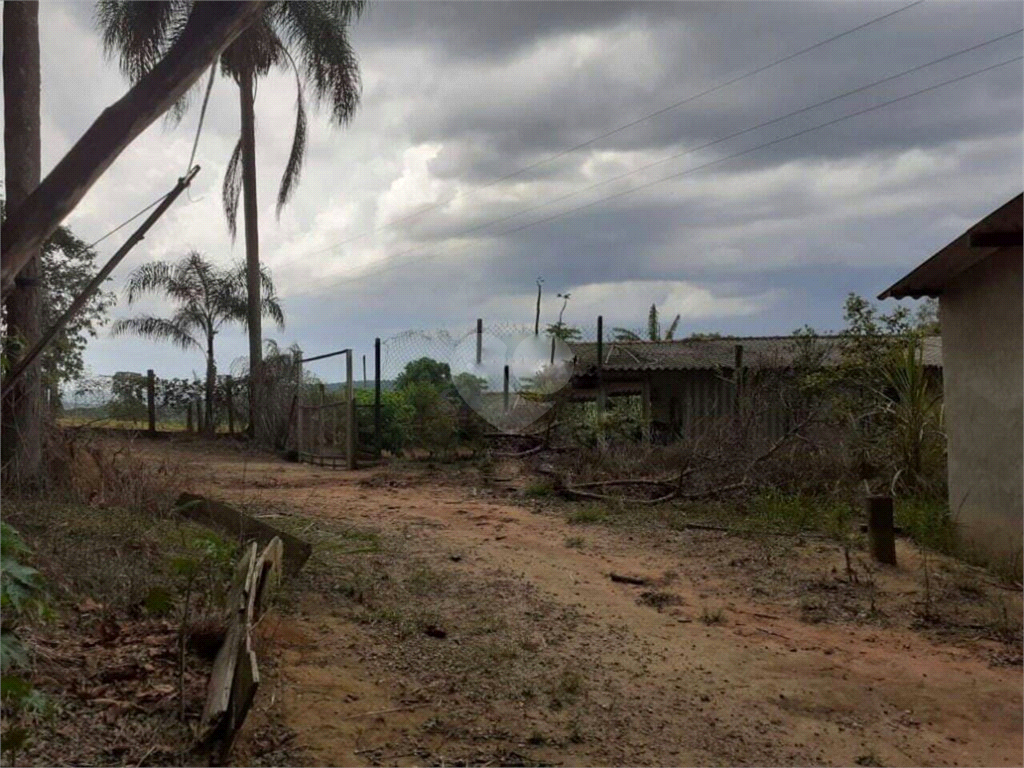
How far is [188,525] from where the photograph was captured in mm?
6266

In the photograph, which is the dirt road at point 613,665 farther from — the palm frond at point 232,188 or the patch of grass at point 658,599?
the palm frond at point 232,188

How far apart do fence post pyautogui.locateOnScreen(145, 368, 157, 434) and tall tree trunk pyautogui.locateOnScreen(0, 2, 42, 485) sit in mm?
13581

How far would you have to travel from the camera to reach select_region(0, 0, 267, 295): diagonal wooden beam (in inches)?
95.3

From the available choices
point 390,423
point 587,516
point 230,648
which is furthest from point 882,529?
point 390,423

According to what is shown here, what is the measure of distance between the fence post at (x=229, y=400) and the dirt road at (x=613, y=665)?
13.6m

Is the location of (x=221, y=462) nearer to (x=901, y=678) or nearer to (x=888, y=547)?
(x=888, y=547)

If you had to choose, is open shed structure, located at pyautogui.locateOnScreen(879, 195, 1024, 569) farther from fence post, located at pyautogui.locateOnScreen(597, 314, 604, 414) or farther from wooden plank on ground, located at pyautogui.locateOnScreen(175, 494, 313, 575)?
fence post, located at pyautogui.locateOnScreen(597, 314, 604, 414)

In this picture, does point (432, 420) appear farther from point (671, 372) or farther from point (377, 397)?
point (671, 372)

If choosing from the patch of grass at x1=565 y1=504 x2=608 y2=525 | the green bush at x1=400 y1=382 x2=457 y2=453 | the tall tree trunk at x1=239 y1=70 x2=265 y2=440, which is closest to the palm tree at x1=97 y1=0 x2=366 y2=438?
the tall tree trunk at x1=239 y1=70 x2=265 y2=440

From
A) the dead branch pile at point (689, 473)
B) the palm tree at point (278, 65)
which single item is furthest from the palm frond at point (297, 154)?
the dead branch pile at point (689, 473)

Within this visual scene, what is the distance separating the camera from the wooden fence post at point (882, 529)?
673 cm

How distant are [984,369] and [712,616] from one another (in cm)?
309

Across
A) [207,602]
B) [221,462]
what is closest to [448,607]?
[207,602]

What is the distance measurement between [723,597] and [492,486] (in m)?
5.54
